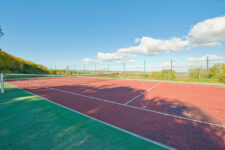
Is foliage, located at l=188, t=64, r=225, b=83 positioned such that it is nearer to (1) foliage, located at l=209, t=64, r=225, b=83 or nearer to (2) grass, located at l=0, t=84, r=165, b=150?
(1) foliage, located at l=209, t=64, r=225, b=83

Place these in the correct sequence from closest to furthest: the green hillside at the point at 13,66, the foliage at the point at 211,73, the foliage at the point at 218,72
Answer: the foliage at the point at 218,72 < the foliage at the point at 211,73 < the green hillside at the point at 13,66

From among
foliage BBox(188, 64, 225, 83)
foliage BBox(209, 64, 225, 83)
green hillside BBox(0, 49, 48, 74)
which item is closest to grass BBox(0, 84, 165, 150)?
foliage BBox(209, 64, 225, 83)

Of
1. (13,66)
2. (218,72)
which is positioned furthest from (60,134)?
(13,66)

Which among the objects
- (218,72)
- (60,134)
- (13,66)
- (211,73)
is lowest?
(60,134)

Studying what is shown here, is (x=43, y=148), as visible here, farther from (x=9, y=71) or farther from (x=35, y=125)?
(x=9, y=71)

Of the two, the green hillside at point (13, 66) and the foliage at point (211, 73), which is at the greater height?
the green hillside at point (13, 66)

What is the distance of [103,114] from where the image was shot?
3373mm

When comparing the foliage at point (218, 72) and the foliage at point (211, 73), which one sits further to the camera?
the foliage at point (211, 73)

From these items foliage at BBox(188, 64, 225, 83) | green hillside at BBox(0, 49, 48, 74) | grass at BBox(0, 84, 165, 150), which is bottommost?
grass at BBox(0, 84, 165, 150)

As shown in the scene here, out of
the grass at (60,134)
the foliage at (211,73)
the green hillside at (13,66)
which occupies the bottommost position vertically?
the grass at (60,134)

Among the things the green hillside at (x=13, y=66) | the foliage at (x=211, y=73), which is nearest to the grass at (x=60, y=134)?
the foliage at (x=211, y=73)

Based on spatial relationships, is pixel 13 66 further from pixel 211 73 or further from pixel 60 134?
pixel 211 73

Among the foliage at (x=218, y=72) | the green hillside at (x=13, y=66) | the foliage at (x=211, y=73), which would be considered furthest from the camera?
the green hillside at (x=13, y=66)

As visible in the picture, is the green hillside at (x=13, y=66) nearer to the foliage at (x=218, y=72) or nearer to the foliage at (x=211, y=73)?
the foliage at (x=211, y=73)
